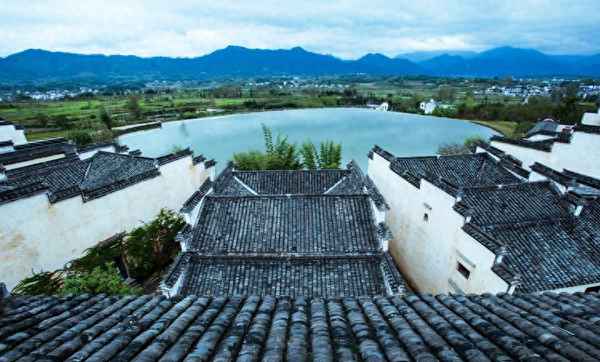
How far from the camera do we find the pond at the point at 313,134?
1423 inches

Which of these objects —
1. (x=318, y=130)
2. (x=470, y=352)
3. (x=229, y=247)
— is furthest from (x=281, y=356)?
(x=318, y=130)

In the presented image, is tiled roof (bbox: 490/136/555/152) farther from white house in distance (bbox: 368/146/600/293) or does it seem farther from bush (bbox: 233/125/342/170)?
bush (bbox: 233/125/342/170)

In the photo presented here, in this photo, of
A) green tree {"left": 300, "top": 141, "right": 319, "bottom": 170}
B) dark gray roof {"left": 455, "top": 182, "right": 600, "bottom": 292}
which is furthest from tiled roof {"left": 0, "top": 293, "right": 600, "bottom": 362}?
green tree {"left": 300, "top": 141, "right": 319, "bottom": 170}

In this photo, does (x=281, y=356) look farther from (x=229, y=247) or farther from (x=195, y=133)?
(x=195, y=133)

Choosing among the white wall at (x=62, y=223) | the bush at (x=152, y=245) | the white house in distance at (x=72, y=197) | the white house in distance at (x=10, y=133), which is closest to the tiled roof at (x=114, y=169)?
the white house in distance at (x=72, y=197)

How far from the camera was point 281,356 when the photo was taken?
2729mm

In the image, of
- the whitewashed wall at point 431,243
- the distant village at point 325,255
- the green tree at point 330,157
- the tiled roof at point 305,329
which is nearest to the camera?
the tiled roof at point 305,329

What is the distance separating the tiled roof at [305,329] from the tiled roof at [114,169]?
10.8 metres

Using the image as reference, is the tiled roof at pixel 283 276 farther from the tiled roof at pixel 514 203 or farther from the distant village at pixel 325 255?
the tiled roof at pixel 514 203

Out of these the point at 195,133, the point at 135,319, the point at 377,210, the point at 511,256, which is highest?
the point at 135,319

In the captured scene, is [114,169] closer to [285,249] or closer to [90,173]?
[90,173]

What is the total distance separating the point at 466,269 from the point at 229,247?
8524 millimetres

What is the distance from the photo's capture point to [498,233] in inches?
412

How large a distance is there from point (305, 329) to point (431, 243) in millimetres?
10693
